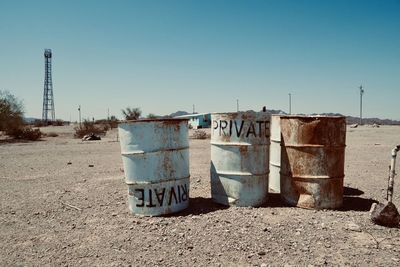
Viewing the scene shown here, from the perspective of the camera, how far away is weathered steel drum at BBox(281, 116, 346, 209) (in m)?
4.75

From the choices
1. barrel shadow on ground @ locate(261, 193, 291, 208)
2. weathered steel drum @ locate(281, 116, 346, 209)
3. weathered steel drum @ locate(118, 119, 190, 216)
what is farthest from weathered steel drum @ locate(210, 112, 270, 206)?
weathered steel drum @ locate(118, 119, 190, 216)

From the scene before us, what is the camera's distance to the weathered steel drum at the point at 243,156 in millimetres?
4871

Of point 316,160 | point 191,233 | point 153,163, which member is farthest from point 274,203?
point 153,163

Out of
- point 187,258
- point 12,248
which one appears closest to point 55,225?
point 12,248

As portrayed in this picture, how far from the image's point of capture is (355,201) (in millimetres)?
5281

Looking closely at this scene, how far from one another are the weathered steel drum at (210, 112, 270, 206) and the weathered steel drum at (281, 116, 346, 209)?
424 mm

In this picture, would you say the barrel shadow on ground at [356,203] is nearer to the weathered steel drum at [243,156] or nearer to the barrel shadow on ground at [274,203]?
the barrel shadow on ground at [274,203]

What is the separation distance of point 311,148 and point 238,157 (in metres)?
1.09

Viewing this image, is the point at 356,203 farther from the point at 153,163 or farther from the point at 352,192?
the point at 153,163

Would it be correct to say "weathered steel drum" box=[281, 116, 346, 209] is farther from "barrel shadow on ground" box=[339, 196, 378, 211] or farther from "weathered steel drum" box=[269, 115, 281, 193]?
"weathered steel drum" box=[269, 115, 281, 193]

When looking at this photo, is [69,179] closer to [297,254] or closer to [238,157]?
[238,157]

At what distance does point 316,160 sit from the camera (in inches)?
189

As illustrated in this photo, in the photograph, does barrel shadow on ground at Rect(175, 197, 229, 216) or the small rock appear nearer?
the small rock

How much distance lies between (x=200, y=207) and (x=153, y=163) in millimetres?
1066
